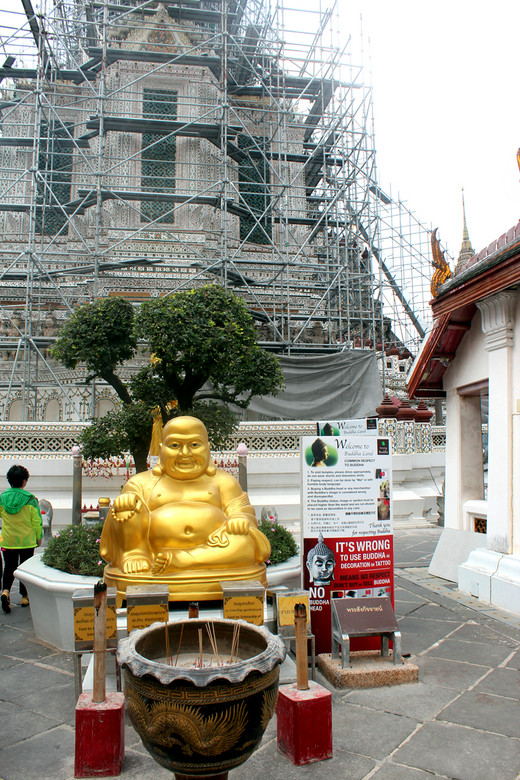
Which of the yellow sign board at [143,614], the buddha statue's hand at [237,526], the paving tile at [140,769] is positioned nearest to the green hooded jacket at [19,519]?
the buddha statue's hand at [237,526]

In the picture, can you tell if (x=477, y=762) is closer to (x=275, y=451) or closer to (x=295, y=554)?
(x=295, y=554)

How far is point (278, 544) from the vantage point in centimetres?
600

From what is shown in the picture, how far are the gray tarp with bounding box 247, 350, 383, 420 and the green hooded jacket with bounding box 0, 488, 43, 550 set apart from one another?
26.0 feet

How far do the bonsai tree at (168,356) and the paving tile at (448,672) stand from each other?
385cm

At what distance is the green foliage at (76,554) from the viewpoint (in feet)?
17.8

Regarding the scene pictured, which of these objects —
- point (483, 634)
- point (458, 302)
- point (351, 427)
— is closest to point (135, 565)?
point (351, 427)

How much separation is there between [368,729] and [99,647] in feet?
5.39

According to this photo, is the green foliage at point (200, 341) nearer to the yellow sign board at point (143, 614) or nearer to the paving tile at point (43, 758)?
the yellow sign board at point (143, 614)

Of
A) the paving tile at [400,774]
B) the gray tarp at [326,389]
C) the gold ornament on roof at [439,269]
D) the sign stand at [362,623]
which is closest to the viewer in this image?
the paving tile at [400,774]

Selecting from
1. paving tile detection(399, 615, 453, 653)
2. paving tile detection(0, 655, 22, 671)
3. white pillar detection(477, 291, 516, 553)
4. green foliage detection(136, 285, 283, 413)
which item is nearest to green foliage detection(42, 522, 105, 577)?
paving tile detection(0, 655, 22, 671)

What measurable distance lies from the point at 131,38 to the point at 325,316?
40.4 ft

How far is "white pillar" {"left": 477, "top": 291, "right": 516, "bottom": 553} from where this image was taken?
19.7 feet

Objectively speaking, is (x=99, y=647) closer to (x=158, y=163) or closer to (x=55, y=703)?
(x=55, y=703)

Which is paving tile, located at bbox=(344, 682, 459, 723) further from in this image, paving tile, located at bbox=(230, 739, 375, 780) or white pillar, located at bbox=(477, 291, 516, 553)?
white pillar, located at bbox=(477, 291, 516, 553)
